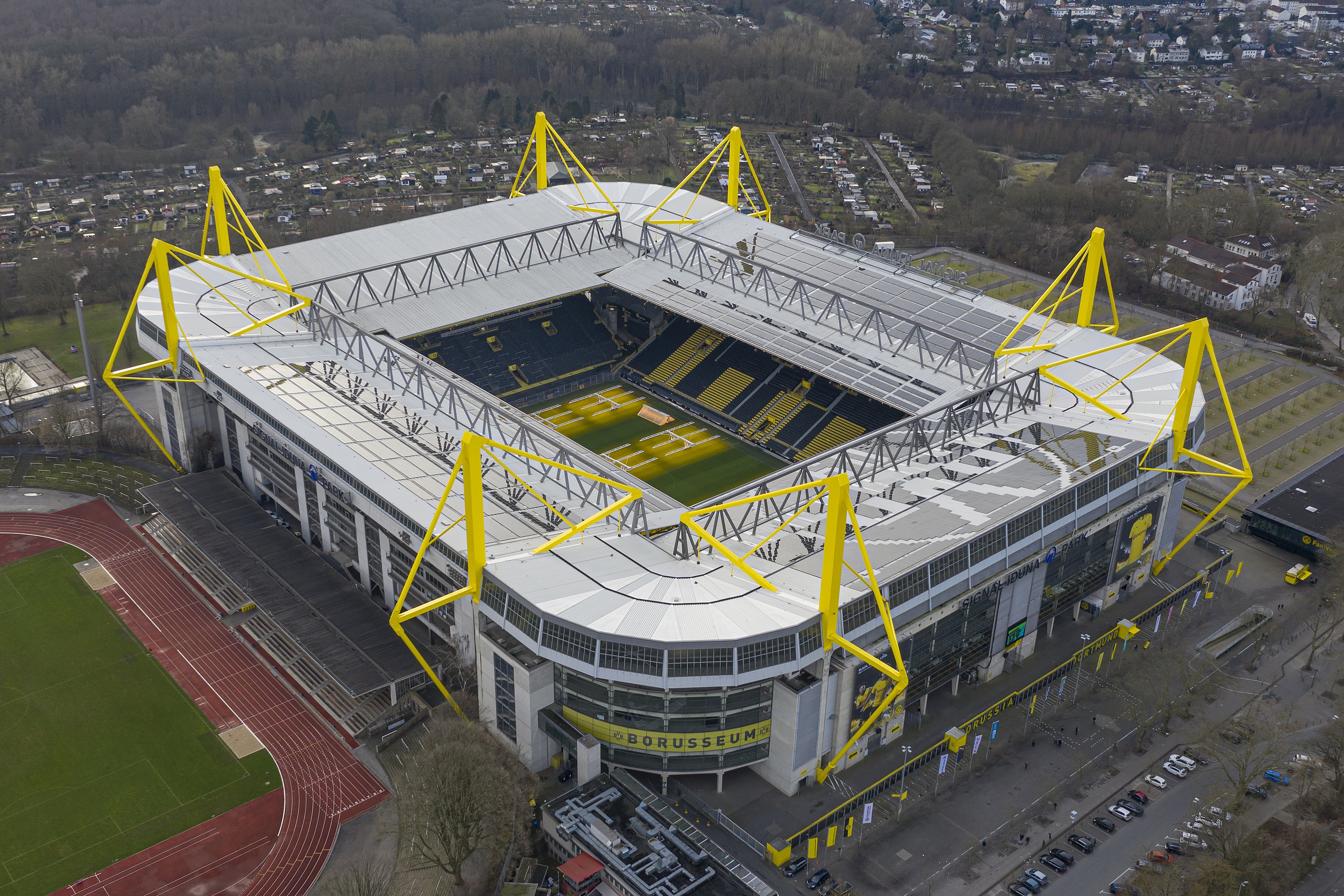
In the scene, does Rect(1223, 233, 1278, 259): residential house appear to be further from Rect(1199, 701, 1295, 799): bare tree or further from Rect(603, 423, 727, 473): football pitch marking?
Rect(1199, 701, 1295, 799): bare tree

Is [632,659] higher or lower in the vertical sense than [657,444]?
higher

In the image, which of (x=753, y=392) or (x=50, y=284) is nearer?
(x=753, y=392)

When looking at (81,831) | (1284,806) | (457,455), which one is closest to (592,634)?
(457,455)

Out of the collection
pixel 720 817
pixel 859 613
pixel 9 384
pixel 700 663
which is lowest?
pixel 720 817

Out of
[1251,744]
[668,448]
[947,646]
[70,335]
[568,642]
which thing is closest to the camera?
[568,642]

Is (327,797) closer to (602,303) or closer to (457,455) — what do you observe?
(457,455)

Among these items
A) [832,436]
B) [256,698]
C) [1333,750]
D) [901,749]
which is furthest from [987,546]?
→ [256,698]

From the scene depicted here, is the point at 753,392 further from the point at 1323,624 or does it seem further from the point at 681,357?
the point at 1323,624
